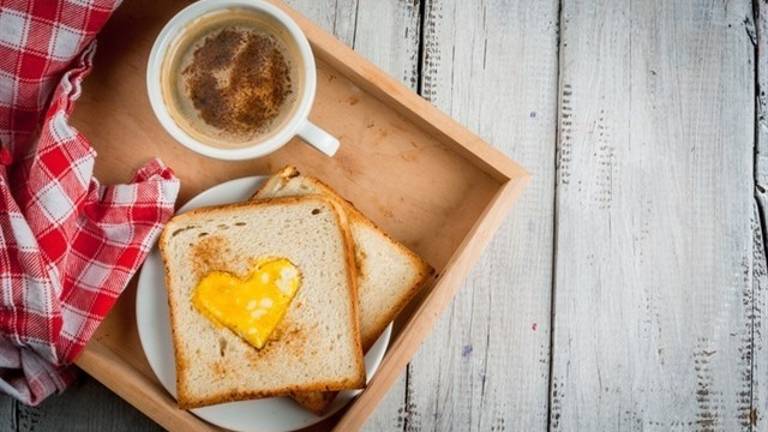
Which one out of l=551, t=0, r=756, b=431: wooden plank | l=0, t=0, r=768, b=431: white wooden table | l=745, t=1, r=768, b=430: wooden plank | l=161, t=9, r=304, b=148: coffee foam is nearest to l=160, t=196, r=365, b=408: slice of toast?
l=161, t=9, r=304, b=148: coffee foam

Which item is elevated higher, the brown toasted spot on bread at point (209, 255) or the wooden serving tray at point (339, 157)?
the wooden serving tray at point (339, 157)

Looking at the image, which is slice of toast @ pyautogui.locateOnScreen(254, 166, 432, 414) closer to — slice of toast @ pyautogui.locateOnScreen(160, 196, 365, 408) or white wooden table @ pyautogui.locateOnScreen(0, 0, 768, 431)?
slice of toast @ pyautogui.locateOnScreen(160, 196, 365, 408)

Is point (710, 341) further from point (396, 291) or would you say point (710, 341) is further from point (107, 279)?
point (107, 279)

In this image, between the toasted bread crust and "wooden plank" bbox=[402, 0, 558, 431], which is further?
"wooden plank" bbox=[402, 0, 558, 431]

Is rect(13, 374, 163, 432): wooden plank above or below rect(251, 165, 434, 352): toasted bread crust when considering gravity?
below

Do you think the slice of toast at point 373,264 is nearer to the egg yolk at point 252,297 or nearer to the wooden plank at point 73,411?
the egg yolk at point 252,297

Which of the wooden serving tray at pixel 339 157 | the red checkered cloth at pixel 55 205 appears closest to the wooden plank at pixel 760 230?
the wooden serving tray at pixel 339 157

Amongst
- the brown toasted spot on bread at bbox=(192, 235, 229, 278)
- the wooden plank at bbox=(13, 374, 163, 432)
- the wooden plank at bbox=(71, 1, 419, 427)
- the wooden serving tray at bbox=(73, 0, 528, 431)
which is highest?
the wooden plank at bbox=(71, 1, 419, 427)
